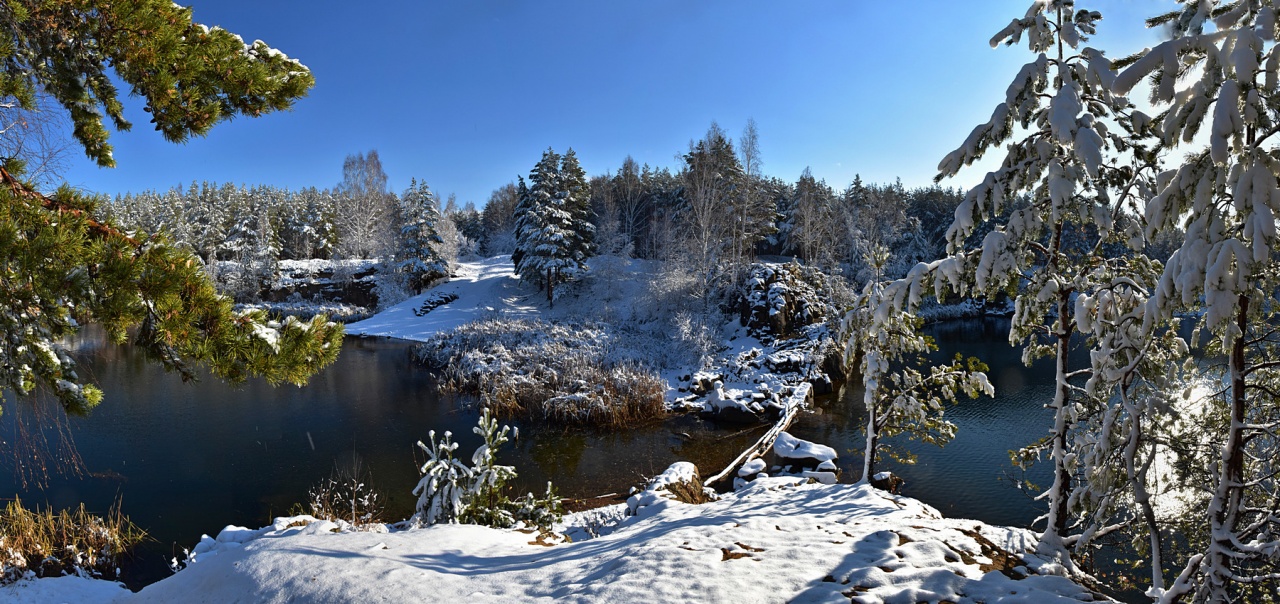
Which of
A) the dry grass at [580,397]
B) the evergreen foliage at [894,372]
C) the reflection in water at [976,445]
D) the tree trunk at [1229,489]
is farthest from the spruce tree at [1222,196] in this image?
the dry grass at [580,397]

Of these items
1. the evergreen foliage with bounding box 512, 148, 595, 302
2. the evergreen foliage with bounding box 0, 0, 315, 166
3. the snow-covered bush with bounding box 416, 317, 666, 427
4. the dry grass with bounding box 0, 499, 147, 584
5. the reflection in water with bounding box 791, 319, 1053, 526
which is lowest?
the reflection in water with bounding box 791, 319, 1053, 526

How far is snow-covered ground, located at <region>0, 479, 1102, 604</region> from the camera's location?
4.07m

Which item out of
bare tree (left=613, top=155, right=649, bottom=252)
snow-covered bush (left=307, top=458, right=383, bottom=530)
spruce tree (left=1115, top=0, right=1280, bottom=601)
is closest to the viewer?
spruce tree (left=1115, top=0, right=1280, bottom=601)

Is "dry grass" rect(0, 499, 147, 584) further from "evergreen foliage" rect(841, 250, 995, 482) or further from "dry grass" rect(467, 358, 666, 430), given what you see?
"evergreen foliage" rect(841, 250, 995, 482)

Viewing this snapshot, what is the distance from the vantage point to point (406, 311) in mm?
32438

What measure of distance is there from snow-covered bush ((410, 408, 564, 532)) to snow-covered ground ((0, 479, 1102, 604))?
3.28 ft

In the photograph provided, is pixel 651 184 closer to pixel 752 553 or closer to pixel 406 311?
pixel 406 311

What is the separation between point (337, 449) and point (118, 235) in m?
10.3

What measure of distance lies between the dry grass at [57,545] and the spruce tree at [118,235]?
4.02 metres

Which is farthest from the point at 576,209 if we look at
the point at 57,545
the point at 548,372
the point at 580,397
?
the point at 57,545

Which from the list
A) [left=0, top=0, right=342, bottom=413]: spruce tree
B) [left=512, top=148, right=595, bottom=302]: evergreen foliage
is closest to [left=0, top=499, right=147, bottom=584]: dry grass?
[left=0, top=0, right=342, bottom=413]: spruce tree

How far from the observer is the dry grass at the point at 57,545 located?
6.21 m

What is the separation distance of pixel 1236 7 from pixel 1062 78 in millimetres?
1772

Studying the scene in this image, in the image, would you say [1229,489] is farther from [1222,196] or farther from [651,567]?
[651,567]
